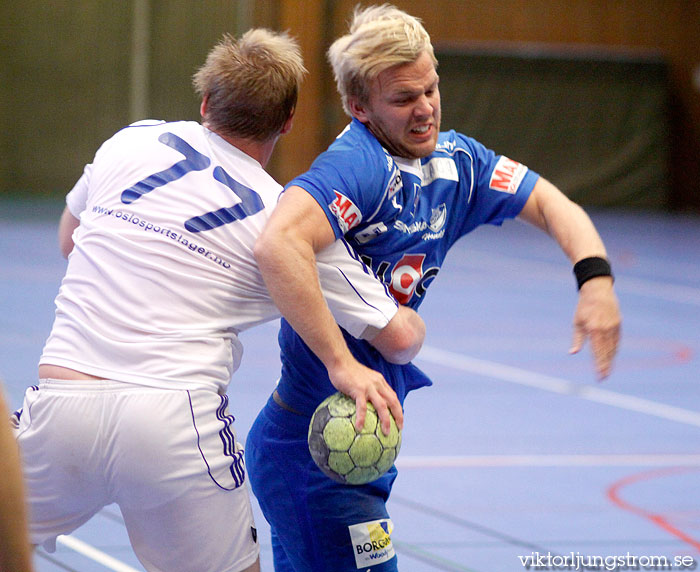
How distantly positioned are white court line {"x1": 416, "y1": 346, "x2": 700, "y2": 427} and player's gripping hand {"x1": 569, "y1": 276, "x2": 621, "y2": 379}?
173 inches

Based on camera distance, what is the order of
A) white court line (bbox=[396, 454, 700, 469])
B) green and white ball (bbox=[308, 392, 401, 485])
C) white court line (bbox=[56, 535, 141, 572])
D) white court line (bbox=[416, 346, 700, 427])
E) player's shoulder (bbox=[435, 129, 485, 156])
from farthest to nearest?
1. white court line (bbox=[416, 346, 700, 427])
2. white court line (bbox=[396, 454, 700, 469])
3. white court line (bbox=[56, 535, 141, 572])
4. player's shoulder (bbox=[435, 129, 485, 156])
5. green and white ball (bbox=[308, 392, 401, 485])

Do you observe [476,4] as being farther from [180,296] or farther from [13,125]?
[180,296]

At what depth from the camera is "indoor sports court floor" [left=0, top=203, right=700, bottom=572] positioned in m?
4.74

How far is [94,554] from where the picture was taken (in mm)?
4500

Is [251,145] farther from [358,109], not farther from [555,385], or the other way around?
[555,385]

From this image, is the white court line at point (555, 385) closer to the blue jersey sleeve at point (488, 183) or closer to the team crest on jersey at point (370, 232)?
the blue jersey sleeve at point (488, 183)

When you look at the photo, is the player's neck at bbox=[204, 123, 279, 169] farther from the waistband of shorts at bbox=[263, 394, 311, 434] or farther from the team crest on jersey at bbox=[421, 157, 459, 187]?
the waistband of shorts at bbox=[263, 394, 311, 434]

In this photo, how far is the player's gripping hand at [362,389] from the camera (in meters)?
2.70

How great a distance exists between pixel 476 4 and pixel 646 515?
16893 mm

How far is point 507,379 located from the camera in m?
8.16

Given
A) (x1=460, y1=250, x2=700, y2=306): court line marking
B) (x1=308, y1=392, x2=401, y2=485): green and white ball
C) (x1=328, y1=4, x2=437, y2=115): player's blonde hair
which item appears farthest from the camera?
(x1=460, y1=250, x2=700, y2=306): court line marking

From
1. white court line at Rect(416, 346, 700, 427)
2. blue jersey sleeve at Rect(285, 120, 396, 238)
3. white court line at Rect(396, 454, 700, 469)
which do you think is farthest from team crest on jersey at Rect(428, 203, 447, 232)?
white court line at Rect(416, 346, 700, 427)

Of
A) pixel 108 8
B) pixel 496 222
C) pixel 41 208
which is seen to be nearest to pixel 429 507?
pixel 496 222

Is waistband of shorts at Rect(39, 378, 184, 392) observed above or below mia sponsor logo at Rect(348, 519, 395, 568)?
above
